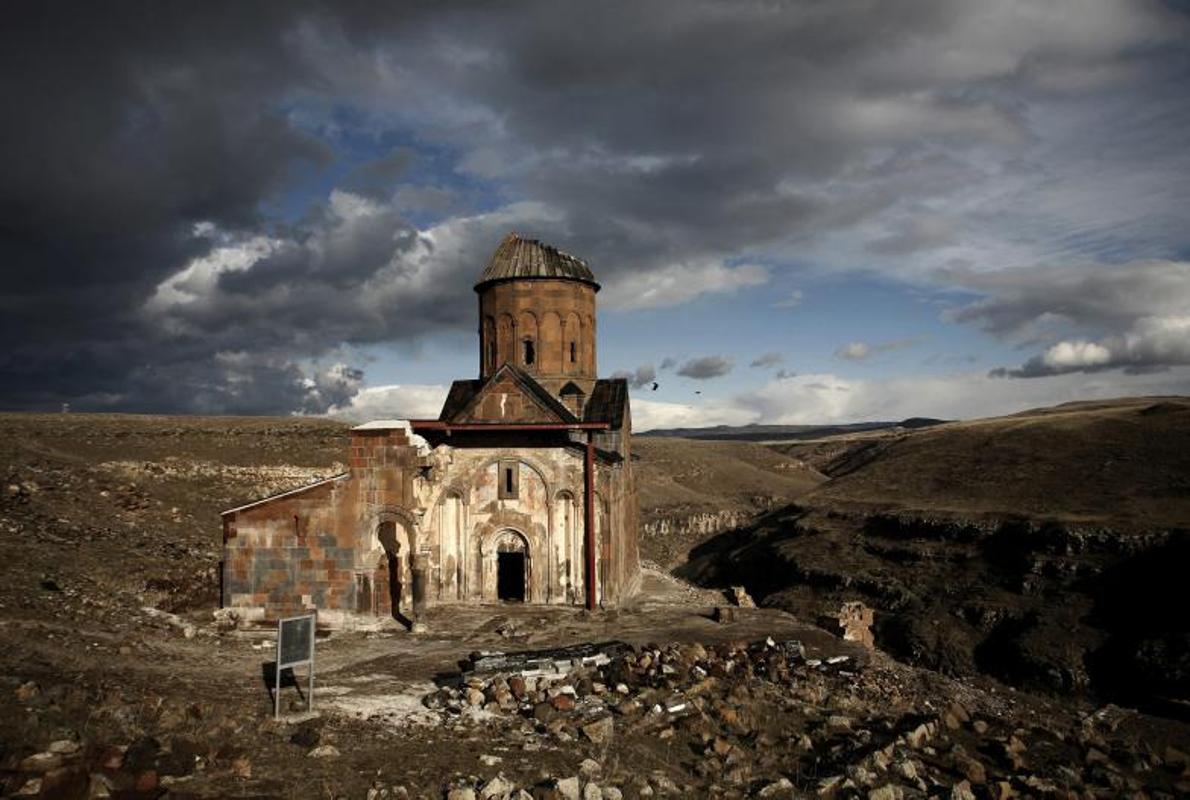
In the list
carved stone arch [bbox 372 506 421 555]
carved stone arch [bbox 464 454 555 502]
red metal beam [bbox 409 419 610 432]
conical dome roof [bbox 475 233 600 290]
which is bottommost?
carved stone arch [bbox 372 506 421 555]

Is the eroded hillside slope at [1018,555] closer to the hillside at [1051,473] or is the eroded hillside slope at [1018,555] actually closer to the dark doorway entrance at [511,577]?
the hillside at [1051,473]

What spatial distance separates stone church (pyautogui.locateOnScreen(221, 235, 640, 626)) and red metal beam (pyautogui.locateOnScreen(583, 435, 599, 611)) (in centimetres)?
4

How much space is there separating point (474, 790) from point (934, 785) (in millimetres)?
5606

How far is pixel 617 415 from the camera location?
83.5ft

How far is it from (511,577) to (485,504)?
254cm

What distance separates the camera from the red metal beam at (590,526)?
1997 centimetres

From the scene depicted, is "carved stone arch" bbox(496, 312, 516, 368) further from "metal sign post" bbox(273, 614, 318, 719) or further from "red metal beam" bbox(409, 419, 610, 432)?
"metal sign post" bbox(273, 614, 318, 719)

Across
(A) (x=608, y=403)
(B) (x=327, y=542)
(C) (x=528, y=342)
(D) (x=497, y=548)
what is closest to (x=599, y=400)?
(A) (x=608, y=403)

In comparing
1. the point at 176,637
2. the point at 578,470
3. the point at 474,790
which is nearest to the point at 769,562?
the point at 578,470

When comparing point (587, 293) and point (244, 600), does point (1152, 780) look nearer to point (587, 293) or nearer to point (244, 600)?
point (244, 600)

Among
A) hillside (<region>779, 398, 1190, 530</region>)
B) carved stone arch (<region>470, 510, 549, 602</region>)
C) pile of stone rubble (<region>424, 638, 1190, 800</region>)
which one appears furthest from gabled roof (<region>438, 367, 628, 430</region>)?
hillside (<region>779, 398, 1190, 530</region>)

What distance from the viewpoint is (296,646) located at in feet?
35.7

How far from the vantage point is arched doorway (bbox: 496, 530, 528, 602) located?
67.9ft

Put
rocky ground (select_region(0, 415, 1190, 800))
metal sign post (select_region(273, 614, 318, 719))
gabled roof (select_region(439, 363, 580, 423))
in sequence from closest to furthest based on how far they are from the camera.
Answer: rocky ground (select_region(0, 415, 1190, 800)), metal sign post (select_region(273, 614, 318, 719)), gabled roof (select_region(439, 363, 580, 423))
